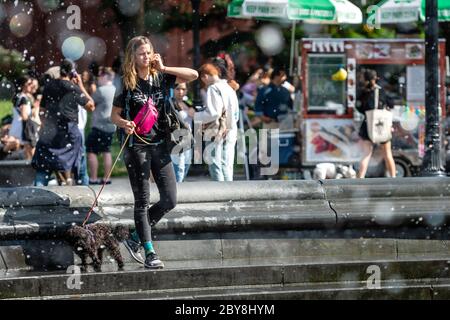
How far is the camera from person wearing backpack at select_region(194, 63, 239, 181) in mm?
10492

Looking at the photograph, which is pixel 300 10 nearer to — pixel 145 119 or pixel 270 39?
pixel 270 39

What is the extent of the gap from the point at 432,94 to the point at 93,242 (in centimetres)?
460

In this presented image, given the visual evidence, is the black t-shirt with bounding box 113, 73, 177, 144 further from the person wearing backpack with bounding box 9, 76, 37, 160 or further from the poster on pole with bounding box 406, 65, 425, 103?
the poster on pole with bounding box 406, 65, 425, 103

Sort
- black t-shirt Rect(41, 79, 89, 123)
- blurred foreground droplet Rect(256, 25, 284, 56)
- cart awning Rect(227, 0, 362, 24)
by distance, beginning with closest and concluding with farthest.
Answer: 1. black t-shirt Rect(41, 79, 89, 123)
2. cart awning Rect(227, 0, 362, 24)
3. blurred foreground droplet Rect(256, 25, 284, 56)

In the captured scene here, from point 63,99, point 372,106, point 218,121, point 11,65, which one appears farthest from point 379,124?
point 11,65

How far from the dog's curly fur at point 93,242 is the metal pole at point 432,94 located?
434 centimetres

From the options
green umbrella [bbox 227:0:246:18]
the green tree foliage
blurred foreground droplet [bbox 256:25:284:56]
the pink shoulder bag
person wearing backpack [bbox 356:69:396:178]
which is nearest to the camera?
the pink shoulder bag

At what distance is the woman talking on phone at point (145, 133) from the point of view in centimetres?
789

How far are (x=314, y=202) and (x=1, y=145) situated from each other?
8.15 meters

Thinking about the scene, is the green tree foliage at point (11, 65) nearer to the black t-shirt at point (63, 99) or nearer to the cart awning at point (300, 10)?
the cart awning at point (300, 10)

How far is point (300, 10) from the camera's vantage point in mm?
15789

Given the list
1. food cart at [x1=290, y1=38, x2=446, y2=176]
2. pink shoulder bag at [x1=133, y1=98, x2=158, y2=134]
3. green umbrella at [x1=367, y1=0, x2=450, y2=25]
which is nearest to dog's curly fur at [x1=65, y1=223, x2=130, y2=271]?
pink shoulder bag at [x1=133, y1=98, x2=158, y2=134]

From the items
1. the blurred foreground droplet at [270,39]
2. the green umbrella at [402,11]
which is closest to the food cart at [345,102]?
the green umbrella at [402,11]

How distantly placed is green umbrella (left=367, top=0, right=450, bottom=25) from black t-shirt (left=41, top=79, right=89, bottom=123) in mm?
6287
